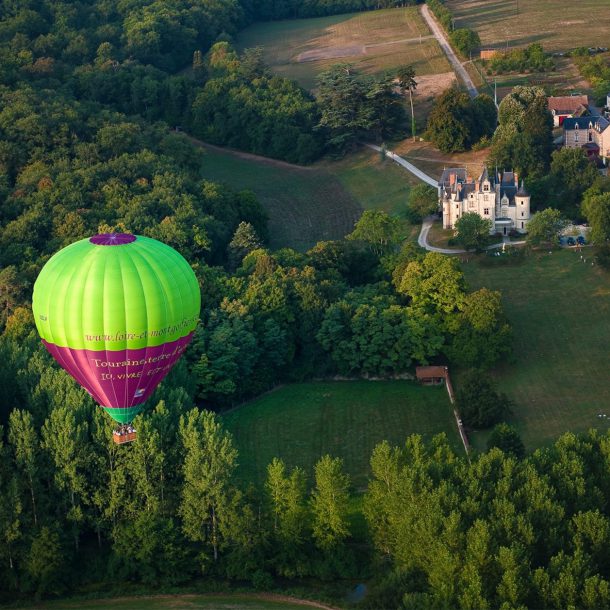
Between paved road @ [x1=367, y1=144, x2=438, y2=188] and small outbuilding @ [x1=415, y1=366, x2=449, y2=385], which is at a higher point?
small outbuilding @ [x1=415, y1=366, x2=449, y2=385]

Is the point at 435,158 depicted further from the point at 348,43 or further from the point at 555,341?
the point at 348,43

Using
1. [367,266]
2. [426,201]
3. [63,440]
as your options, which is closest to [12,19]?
[426,201]

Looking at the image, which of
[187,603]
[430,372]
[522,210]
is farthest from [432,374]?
[187,603]

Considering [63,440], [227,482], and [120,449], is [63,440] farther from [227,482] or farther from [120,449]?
[227,482]

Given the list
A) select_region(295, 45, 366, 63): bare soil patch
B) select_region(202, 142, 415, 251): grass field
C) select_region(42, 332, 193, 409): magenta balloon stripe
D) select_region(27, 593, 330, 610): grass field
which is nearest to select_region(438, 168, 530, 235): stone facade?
select_region(202, 142, 415, 251): grass field

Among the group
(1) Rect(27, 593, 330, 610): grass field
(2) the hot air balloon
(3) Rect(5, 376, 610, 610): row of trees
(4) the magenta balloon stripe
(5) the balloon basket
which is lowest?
(1) Rect(27, 593, 330, 610): grass field

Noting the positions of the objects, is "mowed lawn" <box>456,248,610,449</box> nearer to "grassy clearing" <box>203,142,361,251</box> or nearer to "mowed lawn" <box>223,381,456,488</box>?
"mowed lawn" <box>223,381,456,488</box>

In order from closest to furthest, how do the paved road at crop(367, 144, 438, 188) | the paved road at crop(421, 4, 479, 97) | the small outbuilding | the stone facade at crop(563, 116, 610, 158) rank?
1. the small outbuilding
2. the stone facade at crop(563, 116, 610, 158)
3. the paved road at crop(367, 144, 438, 188)
4. the paved road at crop(421, 4, 479, 97)
